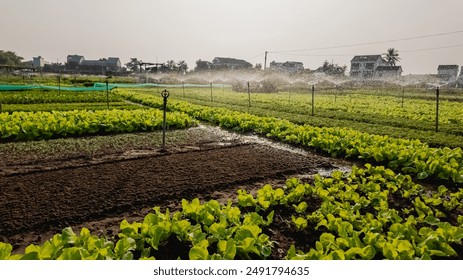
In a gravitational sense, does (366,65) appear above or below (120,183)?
above

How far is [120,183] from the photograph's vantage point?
4949 millimetres

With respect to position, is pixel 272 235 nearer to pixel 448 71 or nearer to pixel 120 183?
pixel 120 183

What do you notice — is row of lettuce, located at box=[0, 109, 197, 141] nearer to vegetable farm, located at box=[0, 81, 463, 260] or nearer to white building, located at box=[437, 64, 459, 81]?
vegetable farm, located at box=[0, 81, 463, 260]

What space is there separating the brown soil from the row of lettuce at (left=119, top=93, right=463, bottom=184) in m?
0.74

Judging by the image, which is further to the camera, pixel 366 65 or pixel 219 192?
pixel 366 65

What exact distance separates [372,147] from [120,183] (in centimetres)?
526

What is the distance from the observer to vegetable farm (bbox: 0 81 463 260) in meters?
2.98

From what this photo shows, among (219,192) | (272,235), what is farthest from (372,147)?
(272,235)

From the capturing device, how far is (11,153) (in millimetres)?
6715

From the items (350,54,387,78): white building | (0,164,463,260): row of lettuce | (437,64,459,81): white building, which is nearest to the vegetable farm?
(0,164,463,260): row of lettuce

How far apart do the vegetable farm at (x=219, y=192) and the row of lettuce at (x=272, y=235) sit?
1 centimetres

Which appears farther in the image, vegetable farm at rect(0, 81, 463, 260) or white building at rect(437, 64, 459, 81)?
white building at rect(437, 64, 459, 81)
